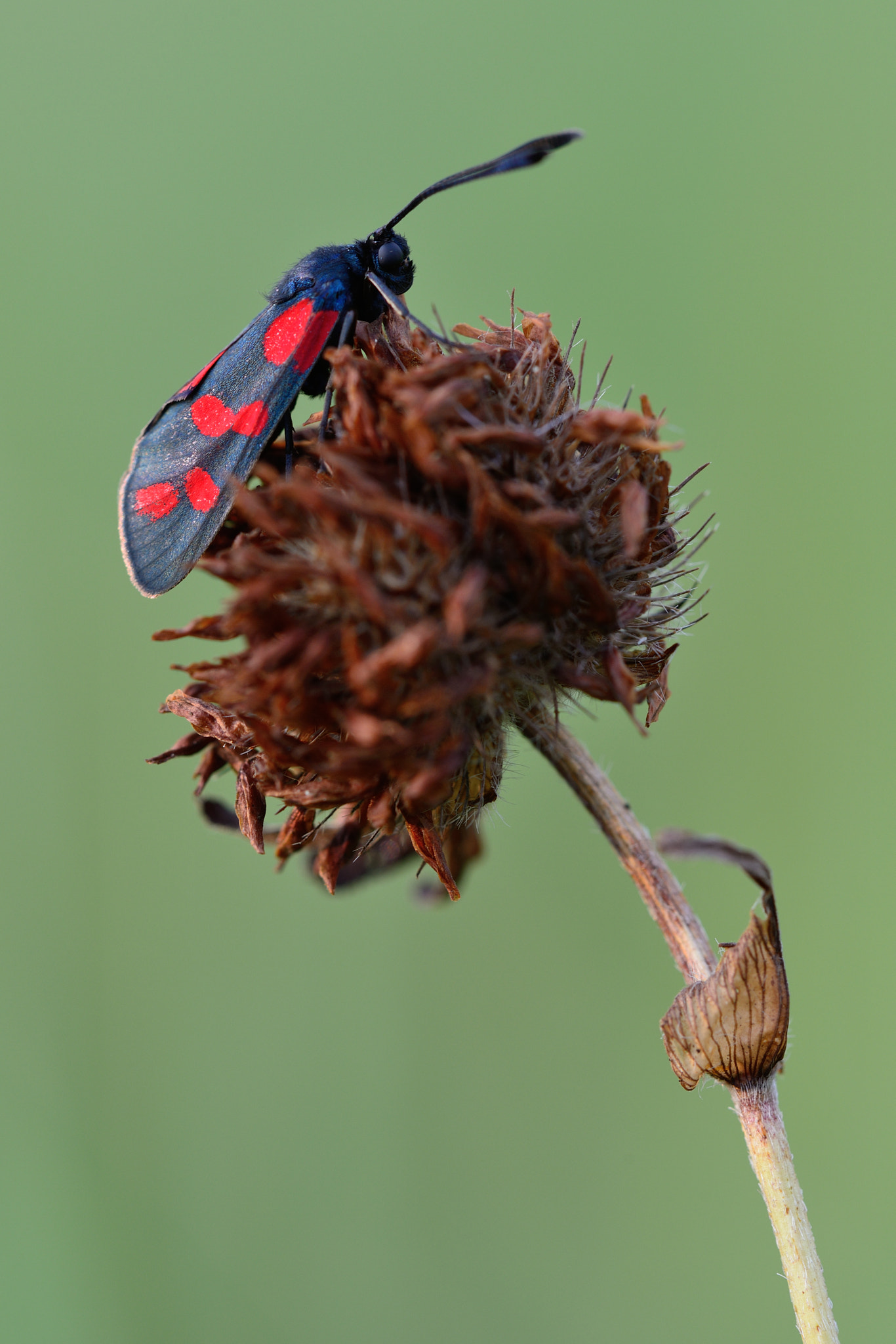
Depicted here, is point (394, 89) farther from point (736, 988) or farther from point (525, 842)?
point (736, 988)

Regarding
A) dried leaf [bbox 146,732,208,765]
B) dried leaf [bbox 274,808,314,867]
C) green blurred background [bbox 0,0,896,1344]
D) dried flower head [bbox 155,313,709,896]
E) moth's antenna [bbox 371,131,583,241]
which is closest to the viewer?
dried flower head [bbox 155,313,709,896]

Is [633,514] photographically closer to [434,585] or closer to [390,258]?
[434,585]

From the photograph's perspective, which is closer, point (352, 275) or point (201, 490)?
Answer: point (201, 490)

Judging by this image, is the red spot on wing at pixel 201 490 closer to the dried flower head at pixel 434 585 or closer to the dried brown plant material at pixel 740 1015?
the dried flower head at pixel 434 585

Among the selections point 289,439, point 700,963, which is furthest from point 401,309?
point 700,963

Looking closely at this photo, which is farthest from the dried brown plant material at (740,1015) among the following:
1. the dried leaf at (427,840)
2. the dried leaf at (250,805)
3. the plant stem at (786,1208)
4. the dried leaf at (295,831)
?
the dried leaf at (250,805)

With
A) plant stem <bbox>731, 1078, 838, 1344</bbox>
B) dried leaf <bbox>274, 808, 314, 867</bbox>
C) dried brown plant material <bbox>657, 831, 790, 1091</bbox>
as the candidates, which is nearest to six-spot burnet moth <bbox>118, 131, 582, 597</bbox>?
dried leaf <bbox>274, 808, 314, 867</bbox>

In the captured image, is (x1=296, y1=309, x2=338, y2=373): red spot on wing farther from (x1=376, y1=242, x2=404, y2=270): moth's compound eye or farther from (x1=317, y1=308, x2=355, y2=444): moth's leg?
(x1=376, y1=242, x2=404, y2=270): moth's compound eye

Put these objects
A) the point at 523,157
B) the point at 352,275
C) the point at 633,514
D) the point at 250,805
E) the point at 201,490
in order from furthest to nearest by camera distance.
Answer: the point at 352,275 < the point at 201,490 < the point at 250,805 < the point at 523,157 < the point at 633,514
